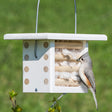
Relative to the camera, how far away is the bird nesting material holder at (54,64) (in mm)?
4645

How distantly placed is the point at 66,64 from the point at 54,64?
14 cm

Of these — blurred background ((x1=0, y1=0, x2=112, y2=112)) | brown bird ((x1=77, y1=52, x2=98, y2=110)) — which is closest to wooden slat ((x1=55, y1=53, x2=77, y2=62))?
brown bird ((x1=77, y1=52, x2=98, y2=110))

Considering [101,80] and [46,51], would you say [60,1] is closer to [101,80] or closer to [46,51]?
[101,80]

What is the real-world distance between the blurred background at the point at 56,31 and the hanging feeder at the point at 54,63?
3.34 m

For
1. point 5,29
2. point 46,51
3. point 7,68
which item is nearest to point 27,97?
point 7,68

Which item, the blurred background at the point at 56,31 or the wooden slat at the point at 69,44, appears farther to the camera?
the blurred background at the point at 56,31

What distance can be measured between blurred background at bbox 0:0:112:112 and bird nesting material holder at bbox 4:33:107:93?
131 inches

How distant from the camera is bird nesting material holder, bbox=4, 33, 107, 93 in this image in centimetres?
464

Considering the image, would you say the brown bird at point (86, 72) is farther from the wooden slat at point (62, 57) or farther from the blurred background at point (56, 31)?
the blurred background at point (56, 31)

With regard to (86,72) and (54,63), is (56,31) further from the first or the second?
(86,72)

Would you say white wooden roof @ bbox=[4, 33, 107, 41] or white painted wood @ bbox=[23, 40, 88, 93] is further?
white painted wood @ bbox=[23, 40, 88, 93]

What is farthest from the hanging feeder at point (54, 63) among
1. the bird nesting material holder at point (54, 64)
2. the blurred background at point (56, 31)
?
the blurred background at point (56, 31)

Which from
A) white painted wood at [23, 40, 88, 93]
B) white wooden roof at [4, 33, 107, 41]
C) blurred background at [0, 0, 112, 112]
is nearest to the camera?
white wooden roof at [4, 33, 107, 41]

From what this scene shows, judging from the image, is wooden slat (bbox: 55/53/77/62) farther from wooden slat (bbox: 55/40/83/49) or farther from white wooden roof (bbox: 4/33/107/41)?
white wooden roof (bbox: 4/33/107/41)
